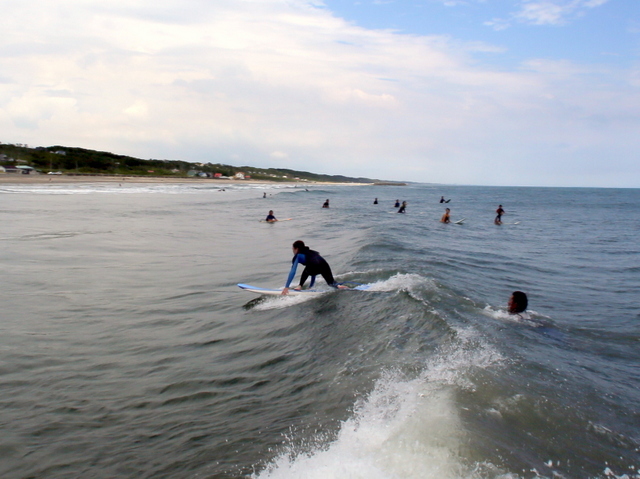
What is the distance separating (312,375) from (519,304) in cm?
611

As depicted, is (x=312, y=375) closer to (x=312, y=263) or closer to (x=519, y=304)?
(x=312, y=263)

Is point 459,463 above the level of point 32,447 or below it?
above

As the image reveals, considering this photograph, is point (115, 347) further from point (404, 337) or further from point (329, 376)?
point (404, 337)

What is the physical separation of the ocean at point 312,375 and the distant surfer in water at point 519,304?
282mm

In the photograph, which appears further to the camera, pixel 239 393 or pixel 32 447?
pixel 239 393

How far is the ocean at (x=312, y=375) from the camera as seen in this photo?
4942 mm

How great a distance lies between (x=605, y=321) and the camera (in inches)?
421

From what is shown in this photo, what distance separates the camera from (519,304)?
1043cm

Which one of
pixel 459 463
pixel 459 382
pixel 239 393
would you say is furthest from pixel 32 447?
pixel 459 382

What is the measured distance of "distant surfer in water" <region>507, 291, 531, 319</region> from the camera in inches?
410

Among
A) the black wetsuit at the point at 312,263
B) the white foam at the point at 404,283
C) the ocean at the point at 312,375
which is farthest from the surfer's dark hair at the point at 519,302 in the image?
the black wetsuit at the point at 312,263

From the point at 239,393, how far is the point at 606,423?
5.32 m

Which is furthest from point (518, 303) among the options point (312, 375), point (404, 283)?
point (312, 375)

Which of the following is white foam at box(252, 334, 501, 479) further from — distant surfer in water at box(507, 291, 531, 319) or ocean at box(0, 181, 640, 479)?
distant surfer in water at box(507, 291, 531, 319)
